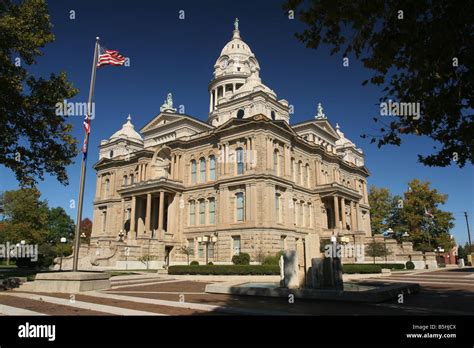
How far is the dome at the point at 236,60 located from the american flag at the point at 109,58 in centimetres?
4530

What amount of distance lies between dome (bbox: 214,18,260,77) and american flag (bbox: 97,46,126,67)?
149ft

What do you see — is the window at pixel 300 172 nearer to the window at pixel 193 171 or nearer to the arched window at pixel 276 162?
the arched window at pixel 276 162

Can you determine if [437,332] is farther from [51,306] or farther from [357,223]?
[357,223]

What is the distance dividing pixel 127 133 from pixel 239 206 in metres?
30.3

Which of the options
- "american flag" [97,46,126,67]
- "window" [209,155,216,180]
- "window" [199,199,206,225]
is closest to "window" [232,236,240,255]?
"window" [199,199,206,225]

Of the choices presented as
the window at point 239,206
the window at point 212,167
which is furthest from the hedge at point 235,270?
the window at point 212,167

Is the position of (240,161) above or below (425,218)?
above

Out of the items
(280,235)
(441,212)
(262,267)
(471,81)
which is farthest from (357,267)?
(441,212)

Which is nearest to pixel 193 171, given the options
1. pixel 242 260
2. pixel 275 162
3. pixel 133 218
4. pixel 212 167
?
pixel 212 167

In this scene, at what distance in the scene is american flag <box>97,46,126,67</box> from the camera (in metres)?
19.0

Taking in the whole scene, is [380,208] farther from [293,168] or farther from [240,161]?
[240,161]

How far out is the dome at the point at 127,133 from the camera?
61.1 metres

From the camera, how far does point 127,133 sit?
61.5m

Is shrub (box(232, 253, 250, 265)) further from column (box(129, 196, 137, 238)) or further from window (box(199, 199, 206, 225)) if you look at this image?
column (box(129, 196, 137, 238))
